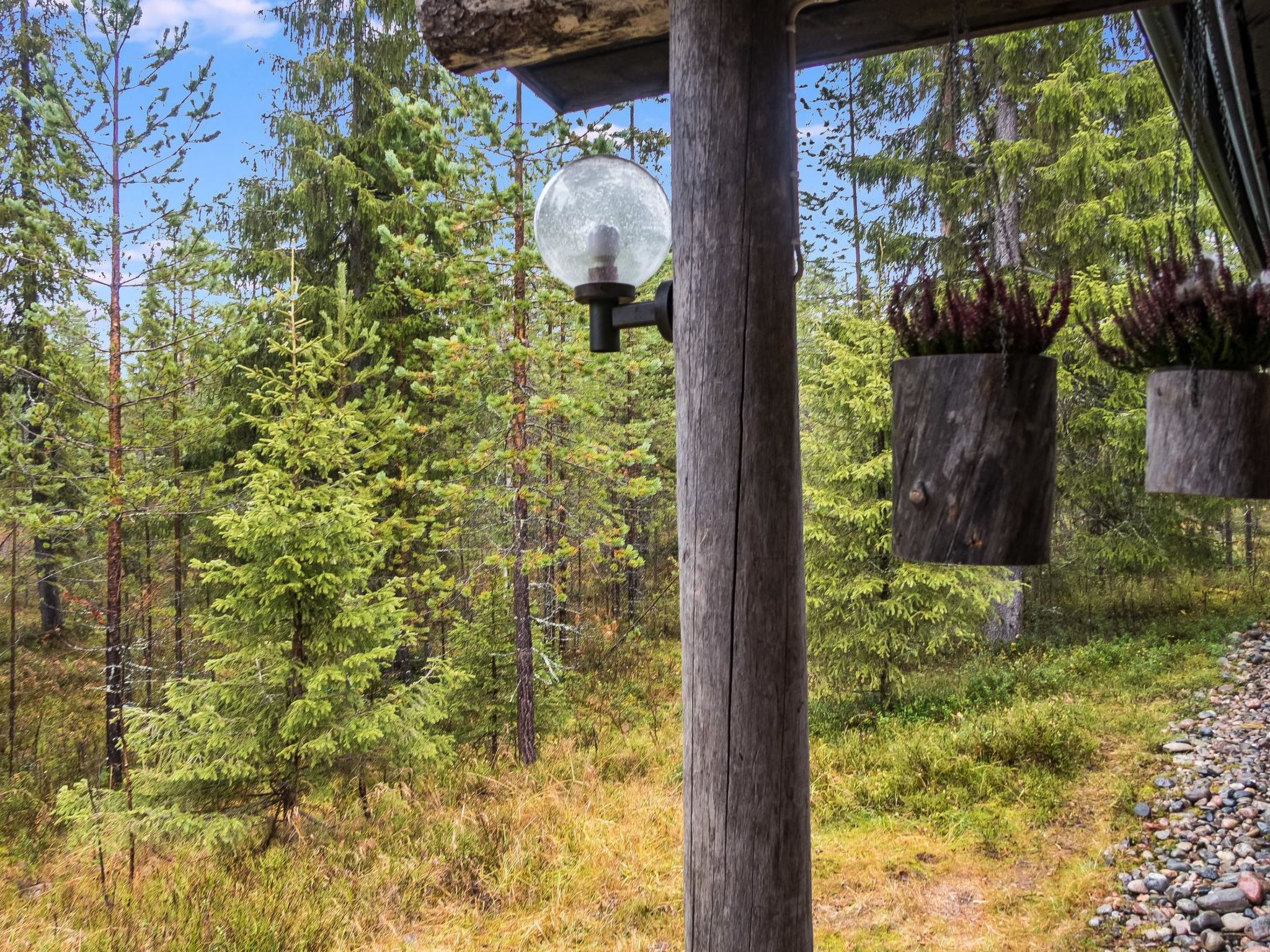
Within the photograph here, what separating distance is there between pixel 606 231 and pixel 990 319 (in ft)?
2.86

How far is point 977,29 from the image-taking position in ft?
5.10

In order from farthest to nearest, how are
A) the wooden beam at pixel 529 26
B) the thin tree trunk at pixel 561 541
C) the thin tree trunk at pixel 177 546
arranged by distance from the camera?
the thin tree trunk at pixel 177 546 < the thin tree trunk at pixel 561 541 < the wooden beam at pixel 529 26

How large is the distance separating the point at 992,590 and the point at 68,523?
325 inches

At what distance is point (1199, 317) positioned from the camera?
4.54ft

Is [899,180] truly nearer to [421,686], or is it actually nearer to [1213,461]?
[421,686]

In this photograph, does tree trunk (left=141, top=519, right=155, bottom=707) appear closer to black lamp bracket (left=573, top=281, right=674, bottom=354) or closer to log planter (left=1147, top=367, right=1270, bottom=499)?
black lamp bracket (left=573, top=281, right=674, bottom=354)

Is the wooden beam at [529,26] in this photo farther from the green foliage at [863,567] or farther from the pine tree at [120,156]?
the pine tree at [120,156]

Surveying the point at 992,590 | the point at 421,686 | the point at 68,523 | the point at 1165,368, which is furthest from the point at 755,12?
the point at 68,523

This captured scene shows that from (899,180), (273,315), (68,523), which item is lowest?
(68,523)

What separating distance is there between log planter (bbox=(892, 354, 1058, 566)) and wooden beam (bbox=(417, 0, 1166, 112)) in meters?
0.77

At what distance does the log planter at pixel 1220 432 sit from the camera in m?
1.39

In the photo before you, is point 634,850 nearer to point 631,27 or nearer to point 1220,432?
point 1220,432

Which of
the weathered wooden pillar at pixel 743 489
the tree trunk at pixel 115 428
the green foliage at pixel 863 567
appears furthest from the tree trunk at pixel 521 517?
the weathered wooden pillar at pixel 743 489

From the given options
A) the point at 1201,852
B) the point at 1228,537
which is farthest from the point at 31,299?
the point at 1228,537
